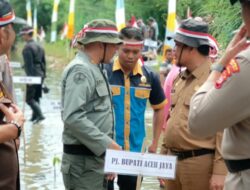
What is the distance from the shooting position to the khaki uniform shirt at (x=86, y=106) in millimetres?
4379

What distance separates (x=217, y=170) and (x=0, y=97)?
5.53 ft

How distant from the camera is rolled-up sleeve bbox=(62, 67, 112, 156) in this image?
4.37 meters

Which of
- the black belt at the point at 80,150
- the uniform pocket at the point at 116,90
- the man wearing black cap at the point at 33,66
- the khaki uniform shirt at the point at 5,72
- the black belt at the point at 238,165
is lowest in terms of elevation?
the man wearing black cap at the point at 33,66

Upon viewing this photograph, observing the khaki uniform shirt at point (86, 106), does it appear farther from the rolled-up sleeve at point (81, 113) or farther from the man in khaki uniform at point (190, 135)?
the man in khaki uniform at point (190, 135)

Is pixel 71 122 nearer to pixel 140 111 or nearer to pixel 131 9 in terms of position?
pixel 140 111

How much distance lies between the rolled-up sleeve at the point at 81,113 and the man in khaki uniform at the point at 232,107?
5.58 feet

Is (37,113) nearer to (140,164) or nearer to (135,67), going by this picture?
(135,67)

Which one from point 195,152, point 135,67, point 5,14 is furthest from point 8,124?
point 135,67

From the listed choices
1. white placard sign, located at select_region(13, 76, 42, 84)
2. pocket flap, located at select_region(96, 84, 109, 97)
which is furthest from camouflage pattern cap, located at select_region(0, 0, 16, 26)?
white placard sign, located at select_region(13, 76, 42, 84)

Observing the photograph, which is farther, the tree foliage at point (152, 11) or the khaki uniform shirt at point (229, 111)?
the tree foliage at point (152, 11)

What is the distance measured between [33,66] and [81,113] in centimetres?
928

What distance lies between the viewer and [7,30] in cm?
348

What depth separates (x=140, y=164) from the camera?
13.9ft

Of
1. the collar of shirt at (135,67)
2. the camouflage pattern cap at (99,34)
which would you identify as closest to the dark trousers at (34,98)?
the collar of shirt at (135,67)
